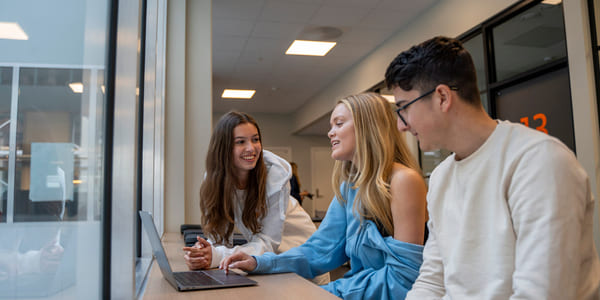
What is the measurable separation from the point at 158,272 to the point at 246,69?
17.9 ft

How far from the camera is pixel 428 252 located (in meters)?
1.18

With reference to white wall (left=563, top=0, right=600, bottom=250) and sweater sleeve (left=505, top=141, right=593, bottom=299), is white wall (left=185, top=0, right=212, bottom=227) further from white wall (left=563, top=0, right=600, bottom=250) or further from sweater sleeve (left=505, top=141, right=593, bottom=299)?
sweater sleeve (left=505, top=141, right=593, bottom=299)

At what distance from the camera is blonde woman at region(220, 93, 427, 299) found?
1343mm

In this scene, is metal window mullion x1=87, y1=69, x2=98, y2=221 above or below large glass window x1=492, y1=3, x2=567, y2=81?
below

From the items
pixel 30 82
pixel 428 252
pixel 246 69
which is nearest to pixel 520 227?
pixel 428 252

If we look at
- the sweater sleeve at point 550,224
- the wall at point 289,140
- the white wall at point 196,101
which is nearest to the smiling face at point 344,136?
the sweater sleeve at point 550,224

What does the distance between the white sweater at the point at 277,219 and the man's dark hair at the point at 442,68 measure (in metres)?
1.09

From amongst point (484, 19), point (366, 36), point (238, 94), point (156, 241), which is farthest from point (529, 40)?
point (238, 94)

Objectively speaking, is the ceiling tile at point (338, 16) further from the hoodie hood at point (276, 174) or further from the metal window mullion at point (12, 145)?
the metal window mullion at point (12, 145)

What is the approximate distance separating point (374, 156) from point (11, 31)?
1.15 metres

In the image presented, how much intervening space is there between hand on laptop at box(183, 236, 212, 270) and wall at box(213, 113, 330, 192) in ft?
28.6

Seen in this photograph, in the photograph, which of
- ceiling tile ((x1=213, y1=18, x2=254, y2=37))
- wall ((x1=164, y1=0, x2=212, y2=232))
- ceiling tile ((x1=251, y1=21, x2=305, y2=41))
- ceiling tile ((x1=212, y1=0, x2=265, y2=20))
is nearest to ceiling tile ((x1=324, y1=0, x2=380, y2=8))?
ceiling tile ((x1=251, y1=21, x2=305, y2=41))

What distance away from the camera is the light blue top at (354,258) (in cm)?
132

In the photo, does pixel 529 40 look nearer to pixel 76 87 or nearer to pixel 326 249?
pixel 326 249
